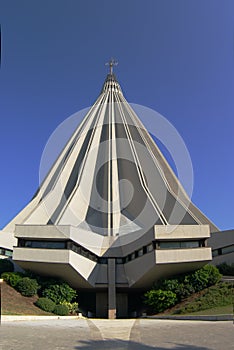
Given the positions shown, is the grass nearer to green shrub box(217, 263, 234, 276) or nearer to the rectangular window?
the rectangular window

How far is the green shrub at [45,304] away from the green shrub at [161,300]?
5.45m

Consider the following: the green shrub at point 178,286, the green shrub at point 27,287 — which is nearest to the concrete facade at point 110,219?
the green shrub at point 178,286

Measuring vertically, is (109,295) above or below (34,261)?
below

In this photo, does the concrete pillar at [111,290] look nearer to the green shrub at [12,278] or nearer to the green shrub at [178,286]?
the green shrub at [178,286]

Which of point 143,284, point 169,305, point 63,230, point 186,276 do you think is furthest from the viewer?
point 143,284

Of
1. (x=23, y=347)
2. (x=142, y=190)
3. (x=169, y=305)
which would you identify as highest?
(x=142, y=190)

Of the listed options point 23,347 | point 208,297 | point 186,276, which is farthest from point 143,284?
point 23,347

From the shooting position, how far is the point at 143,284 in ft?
68.0

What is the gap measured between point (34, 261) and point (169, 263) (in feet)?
26.4

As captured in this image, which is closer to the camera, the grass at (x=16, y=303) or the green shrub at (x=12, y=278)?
the grass at (x=16, y=303)

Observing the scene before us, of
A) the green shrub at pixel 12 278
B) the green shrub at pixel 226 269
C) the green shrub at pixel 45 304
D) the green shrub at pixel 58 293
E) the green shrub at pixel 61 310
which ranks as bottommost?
the green shrub at pixel 61 310

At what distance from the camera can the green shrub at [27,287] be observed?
56.5 ft

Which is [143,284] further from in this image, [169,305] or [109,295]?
[169,305]

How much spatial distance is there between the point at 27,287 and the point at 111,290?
6.18 m
